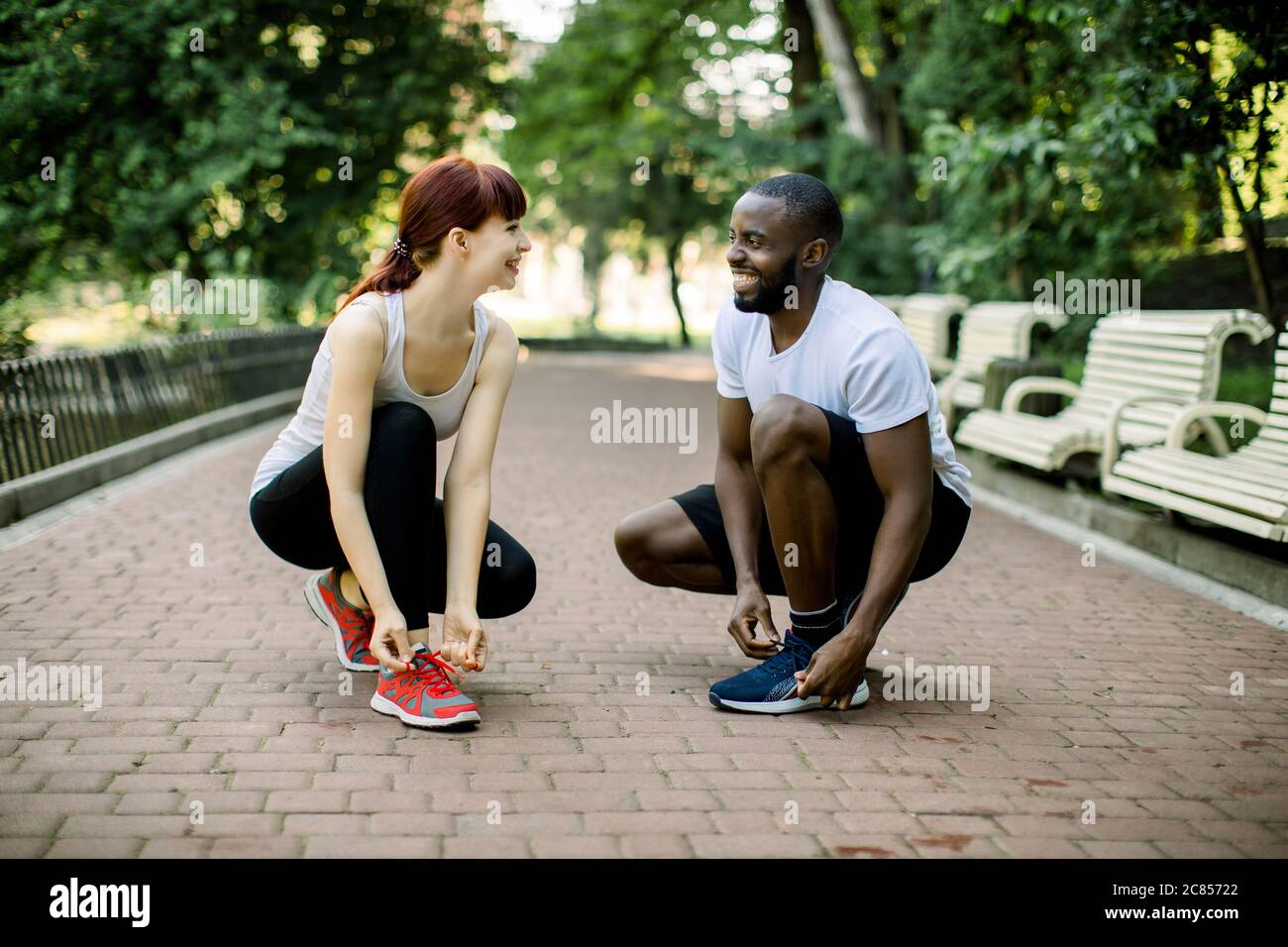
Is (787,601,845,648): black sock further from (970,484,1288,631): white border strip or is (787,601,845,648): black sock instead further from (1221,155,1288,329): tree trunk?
(1221,155,1288,329): tree trunk

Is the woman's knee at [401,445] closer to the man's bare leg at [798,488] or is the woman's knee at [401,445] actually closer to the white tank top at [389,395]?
the white tank top at [389,395]

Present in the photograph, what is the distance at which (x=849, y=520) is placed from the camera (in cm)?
400

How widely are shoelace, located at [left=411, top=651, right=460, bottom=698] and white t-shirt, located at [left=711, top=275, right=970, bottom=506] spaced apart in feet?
4.22

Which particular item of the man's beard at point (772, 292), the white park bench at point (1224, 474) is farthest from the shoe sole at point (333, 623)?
the white park bench at point (1224, 474)

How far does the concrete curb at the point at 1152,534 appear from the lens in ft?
18.7

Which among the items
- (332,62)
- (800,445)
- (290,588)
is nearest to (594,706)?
(800,445)

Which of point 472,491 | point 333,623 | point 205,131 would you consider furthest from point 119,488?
point 205,131

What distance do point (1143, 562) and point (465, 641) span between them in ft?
13.6

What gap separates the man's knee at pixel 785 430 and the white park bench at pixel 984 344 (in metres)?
6.01

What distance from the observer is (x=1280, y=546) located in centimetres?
600

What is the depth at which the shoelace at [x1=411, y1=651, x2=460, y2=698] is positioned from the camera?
380 centimetres

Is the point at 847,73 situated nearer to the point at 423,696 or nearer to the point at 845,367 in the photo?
the point at 845,367

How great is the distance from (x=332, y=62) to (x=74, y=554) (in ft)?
50.3

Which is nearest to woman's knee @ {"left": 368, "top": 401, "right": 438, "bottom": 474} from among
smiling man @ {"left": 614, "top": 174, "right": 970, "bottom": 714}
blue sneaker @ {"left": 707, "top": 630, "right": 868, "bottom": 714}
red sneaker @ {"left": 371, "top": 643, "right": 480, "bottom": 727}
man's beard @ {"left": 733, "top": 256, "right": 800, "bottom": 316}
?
red sneaker @ {"left": 371, "top": 643, "right": 480, "bottom": 727}
